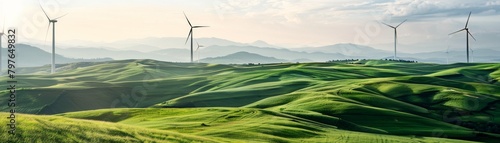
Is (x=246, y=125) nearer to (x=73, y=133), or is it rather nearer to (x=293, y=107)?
(x=293, y=107)

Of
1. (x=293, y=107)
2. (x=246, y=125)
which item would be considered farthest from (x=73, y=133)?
(x=293, y=107)

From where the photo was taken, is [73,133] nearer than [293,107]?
Yes

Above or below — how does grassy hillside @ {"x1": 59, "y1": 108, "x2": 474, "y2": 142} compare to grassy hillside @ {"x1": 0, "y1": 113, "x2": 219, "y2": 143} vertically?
below

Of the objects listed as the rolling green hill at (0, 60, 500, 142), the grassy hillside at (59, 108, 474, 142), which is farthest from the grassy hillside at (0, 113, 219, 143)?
the grassy hillside at (59, 108, 474, 142)

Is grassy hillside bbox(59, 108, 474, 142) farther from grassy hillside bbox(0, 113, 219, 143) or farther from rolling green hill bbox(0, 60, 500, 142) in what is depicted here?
grassy hillside bbox(0, 113, 219, 143)

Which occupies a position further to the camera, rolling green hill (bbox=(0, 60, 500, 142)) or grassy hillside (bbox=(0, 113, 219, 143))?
rolling green hill (bbox=(0, 60, 500, 142))

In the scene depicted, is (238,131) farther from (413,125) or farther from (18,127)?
(413,125)

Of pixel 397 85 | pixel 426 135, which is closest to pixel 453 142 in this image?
pixel 426 135

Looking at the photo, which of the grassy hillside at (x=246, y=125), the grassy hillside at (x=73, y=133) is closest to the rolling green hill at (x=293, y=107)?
the grassy hillside at (x=246, y=125)
